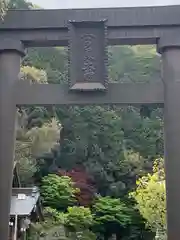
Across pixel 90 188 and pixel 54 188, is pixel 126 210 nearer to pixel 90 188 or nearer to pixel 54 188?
pixel 90 188

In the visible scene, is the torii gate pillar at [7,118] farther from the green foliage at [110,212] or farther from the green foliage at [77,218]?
the green foliage at [110,212]

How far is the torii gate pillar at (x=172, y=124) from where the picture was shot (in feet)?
19.2

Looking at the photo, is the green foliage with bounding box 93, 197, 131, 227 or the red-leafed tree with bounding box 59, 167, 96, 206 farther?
the red-leafed tree with bounding box 59, 167, 96, 206

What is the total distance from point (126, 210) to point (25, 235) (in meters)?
6.78

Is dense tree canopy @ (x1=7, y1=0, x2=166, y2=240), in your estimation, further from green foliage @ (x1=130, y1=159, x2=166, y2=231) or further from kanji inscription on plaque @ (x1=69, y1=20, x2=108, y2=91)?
kanji inscription on plaque @ (x1=69, y1=20, x2=108, y2=91)

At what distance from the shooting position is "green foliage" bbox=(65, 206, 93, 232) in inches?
646

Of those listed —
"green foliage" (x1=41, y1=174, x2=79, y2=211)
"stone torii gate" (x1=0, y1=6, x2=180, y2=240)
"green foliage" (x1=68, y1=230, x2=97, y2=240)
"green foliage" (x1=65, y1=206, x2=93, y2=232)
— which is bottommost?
"green foliage" (x1=68, y1=230, x2=97, y2=240)

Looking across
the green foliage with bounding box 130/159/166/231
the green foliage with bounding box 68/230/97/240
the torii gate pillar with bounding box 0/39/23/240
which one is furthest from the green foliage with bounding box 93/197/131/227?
the torii gate pillar with bounding box 0/39/23/240

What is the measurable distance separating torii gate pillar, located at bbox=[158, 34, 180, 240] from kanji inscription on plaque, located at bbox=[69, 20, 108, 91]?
2.98ft

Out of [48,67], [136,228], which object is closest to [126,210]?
[136,228]

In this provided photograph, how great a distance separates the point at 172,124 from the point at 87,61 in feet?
5.18

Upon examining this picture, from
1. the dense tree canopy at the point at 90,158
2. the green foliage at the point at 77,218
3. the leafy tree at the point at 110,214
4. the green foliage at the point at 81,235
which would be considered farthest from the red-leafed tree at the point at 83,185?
the green foliage at the point at 81,235

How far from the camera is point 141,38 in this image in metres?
6.56

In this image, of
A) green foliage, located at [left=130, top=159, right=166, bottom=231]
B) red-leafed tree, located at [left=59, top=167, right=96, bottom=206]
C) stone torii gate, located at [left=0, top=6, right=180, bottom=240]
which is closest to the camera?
stone torii gate, located at [left=0, top=6, right=180, bottom=240]
